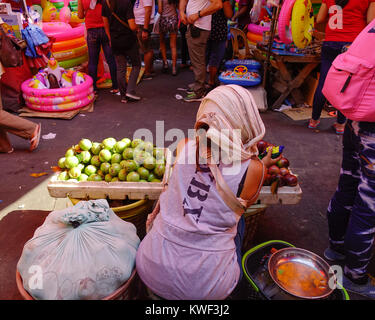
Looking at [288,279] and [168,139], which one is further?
[168,139]

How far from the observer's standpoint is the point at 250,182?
5.95 feet

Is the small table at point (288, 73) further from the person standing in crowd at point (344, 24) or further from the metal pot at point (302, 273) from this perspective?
the metal pot at point (302, 273)

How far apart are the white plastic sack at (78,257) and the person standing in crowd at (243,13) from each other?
728cm

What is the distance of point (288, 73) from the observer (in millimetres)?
5676

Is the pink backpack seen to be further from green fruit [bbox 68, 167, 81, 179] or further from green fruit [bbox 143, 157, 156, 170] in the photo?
green fruit [bbox 68, 167, 81, 179]

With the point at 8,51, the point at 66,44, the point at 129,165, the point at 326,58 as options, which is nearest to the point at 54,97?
the point at 8,51

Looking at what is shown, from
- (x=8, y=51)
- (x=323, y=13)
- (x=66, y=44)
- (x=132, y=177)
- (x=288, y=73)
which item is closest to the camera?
(x=132, y=177)

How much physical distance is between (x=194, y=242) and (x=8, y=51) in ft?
14.7

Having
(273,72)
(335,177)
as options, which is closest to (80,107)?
(273,72)

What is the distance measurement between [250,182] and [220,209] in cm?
24

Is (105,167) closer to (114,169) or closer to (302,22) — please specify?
(114,169)

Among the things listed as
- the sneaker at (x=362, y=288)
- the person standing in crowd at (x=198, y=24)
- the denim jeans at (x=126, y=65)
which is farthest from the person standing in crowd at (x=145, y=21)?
the sneaker at (x=362, y=288)

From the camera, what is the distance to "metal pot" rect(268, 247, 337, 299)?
2.02 meters
